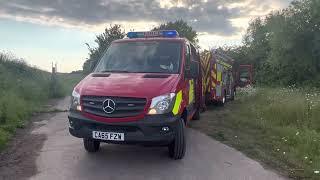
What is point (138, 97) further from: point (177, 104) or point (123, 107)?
point (177, 104)

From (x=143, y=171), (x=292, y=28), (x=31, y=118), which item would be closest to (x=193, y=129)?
(x=143, y=171)

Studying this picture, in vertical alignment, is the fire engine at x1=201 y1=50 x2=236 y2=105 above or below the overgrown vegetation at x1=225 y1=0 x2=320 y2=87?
below

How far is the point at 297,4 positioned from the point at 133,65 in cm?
2927

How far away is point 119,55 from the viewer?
30.2 feet

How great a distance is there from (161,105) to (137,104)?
42cm

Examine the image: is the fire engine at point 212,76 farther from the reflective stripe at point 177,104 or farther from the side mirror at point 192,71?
the reflective stripe at point 177,104

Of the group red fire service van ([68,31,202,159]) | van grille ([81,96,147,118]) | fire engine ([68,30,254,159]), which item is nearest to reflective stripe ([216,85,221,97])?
fire engine ([68,30,254,159])

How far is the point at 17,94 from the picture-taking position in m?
17.6

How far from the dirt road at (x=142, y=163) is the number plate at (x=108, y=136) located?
55cm

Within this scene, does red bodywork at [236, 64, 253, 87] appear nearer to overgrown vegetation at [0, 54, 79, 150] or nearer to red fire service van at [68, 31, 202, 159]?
overgrown vegetation at [0, 54, 79, 150]

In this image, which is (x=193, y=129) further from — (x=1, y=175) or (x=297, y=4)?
(x=297, y=4)

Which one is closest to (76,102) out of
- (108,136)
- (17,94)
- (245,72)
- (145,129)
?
(108,136)

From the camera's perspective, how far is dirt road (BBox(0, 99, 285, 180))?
719cm

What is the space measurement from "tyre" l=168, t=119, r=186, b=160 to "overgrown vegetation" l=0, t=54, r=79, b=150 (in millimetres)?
3791
